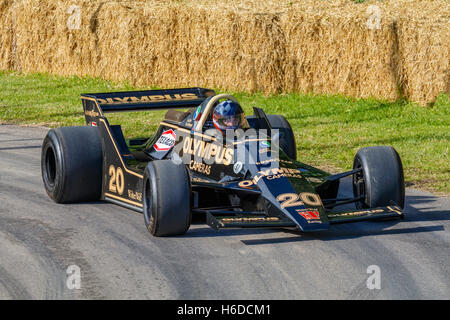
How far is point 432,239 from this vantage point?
327 inches

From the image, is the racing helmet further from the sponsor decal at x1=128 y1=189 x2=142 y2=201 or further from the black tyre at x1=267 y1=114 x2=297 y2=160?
the black tyre at x1=267 y1=114 x2=297 y2=160

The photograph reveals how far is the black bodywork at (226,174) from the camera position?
7977 mm

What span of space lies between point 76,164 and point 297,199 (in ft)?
9.72

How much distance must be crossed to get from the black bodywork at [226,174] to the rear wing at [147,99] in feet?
0.04

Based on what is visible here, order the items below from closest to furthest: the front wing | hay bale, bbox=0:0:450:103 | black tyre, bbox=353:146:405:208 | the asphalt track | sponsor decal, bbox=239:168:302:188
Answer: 1. the asphalt track
2. the front wing
3. sponsor decal, bbox=239:168:302:188
4. black tyre, bbox=353:146:405:208
5. hay bale, bbox=0:0:450:103

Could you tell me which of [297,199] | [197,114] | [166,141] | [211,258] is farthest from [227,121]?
[211,258]

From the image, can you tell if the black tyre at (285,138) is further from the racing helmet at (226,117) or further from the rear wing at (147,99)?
the racing helmet at (226,117)

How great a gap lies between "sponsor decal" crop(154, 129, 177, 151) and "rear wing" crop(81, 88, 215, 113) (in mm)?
698

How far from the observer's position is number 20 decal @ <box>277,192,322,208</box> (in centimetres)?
799

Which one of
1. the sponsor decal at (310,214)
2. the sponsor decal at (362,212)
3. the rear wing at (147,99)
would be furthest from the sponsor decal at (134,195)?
the sponsor decal at (362,212)

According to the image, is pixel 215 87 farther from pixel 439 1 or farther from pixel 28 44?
pixel 28 44

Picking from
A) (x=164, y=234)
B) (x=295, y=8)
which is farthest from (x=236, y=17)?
(x=164, y=234)

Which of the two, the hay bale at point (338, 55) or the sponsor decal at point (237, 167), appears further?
the hay bale at point (338, 55)

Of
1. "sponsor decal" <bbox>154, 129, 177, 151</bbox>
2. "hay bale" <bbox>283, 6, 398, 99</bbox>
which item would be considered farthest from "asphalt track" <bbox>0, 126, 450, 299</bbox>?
"hay bale" <bbox>283, 6, 398, 99</bbox>
